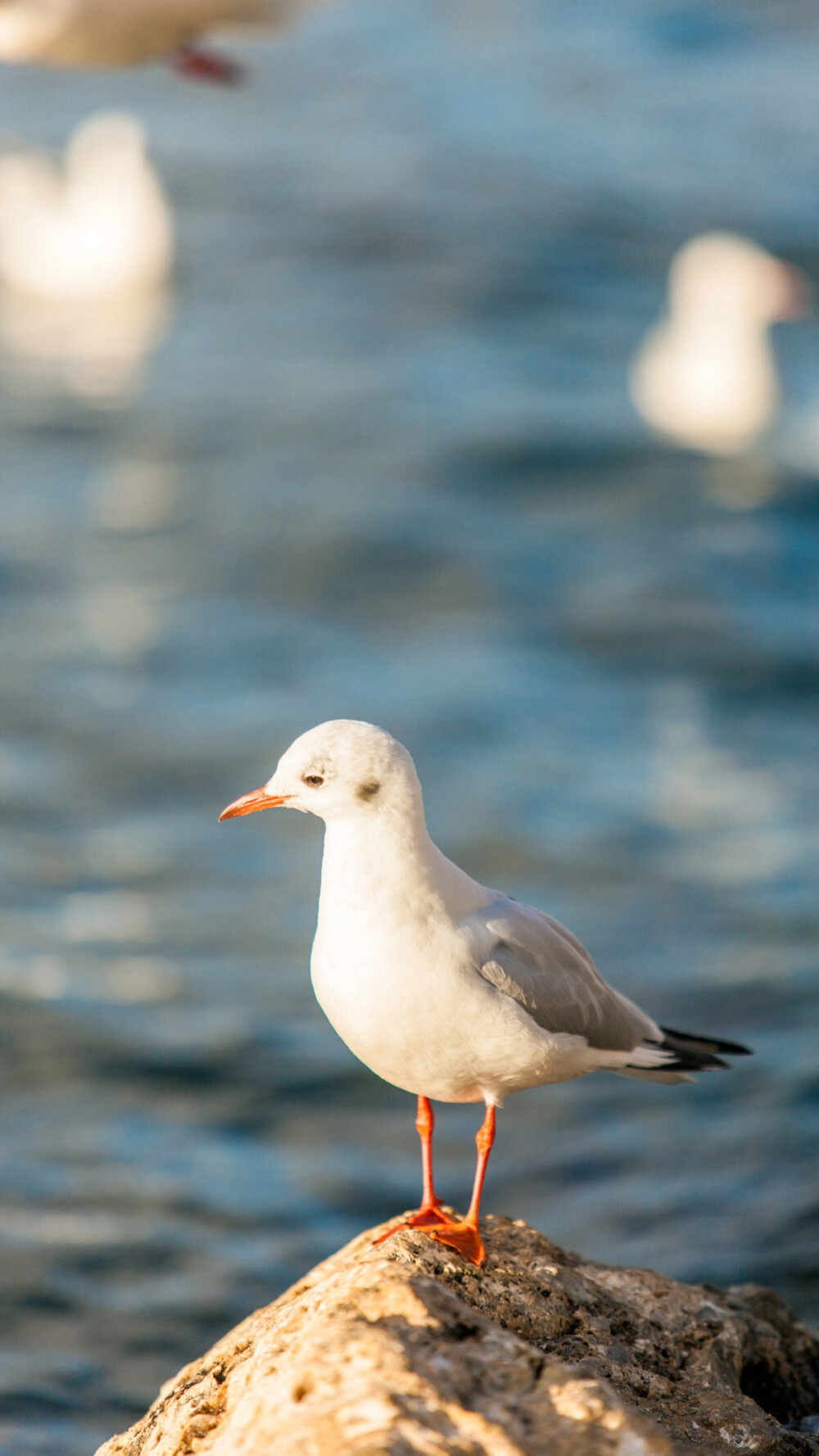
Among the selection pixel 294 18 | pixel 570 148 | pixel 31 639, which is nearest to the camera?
pixel 294 18

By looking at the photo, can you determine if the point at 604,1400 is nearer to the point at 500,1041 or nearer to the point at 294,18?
the point at 500,1041

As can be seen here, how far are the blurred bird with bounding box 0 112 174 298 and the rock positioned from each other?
727 inches

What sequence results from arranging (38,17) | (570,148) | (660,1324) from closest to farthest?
(660,1324)
(38,17)
(570,148)

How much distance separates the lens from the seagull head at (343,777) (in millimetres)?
3826

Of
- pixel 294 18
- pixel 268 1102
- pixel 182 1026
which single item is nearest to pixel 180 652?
pixel 182 1026

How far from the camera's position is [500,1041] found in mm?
4012

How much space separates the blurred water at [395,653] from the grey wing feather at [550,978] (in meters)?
3.12

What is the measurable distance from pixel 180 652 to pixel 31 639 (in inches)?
57.4

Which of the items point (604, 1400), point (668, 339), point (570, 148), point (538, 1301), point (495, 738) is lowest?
point (604, 1400)

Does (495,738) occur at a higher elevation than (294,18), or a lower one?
higher

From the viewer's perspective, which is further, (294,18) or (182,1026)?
(182,1026)

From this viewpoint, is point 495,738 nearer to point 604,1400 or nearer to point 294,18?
point 294,18

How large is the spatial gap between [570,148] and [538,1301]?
21573 mm

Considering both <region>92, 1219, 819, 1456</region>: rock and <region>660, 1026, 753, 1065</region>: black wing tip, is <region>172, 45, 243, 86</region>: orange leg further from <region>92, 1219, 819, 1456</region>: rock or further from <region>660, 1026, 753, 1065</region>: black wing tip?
<region>92, 1219, 819, 1456</region>: rock
